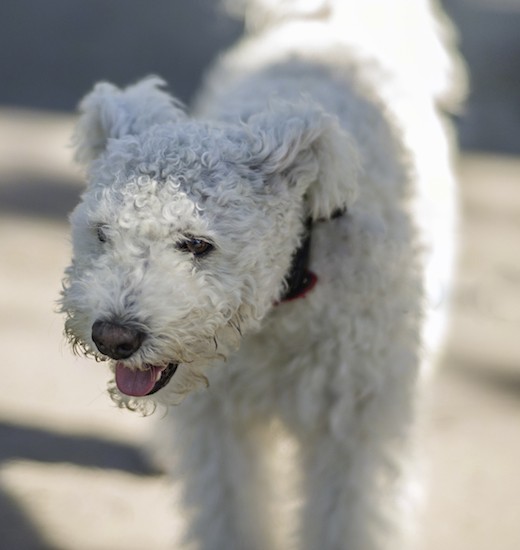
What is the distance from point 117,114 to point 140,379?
61 centimetres

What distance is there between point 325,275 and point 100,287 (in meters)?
0.59

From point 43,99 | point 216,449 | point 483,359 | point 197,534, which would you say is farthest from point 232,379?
point 43,99

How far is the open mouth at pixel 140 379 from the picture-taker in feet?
6.75

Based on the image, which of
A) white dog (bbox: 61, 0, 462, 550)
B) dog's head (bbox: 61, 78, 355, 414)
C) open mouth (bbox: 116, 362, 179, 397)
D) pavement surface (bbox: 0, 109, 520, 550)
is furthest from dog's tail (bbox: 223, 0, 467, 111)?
open mouth (bbox: 116, 362, 179, 397)

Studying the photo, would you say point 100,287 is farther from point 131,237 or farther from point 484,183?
point 484,183

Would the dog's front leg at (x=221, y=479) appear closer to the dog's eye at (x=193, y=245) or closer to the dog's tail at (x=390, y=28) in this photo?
the dog's eye at (x=193, y=245)

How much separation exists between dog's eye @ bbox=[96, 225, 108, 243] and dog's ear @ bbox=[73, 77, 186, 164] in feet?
0.89

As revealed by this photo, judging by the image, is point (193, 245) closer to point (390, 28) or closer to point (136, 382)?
point (136, 382)

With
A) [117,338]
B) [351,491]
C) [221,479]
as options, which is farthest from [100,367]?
[117,338]

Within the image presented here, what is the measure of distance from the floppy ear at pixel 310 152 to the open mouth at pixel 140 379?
18.2 inches

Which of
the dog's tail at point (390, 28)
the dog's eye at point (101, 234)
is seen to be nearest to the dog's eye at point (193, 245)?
the dog's eye at point (101, 234)

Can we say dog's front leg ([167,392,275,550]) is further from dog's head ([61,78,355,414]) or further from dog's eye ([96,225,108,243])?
dog's eye ([96,225,108,243])

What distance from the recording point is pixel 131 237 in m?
2.00

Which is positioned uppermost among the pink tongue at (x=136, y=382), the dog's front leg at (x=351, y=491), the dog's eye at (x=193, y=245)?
the dog's eye at (x=193, y=245)
